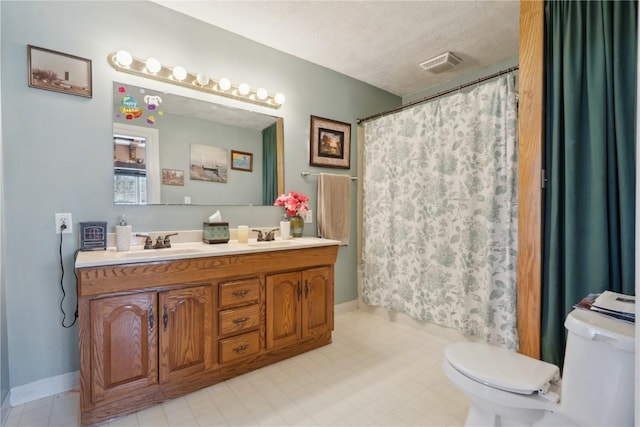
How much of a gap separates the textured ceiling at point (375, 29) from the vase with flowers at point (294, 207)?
1269 mm

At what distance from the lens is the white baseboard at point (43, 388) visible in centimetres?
165

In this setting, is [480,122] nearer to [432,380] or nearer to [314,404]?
[432,380]

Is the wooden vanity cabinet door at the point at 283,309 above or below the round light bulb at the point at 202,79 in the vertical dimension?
below

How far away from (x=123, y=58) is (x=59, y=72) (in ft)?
1.13

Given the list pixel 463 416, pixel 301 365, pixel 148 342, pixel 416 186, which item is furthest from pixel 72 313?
pixel 416 186

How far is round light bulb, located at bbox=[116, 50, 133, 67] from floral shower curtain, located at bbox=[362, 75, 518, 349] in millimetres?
2083

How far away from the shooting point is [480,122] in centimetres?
220

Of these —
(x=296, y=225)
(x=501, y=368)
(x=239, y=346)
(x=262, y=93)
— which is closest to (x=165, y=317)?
(x=239, y=346)

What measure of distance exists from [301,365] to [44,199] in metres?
1.87

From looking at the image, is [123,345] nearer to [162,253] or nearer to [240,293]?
[162,253]

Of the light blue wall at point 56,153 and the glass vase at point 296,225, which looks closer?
the light blue wall at point 56,153

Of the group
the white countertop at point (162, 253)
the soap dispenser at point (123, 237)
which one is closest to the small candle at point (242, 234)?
the white countertop at point (162, 253)

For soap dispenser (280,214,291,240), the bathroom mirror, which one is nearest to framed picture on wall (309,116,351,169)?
the bathroom mirror

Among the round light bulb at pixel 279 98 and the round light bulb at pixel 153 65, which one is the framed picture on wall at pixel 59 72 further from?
the round light bulb at pixel 279 98
